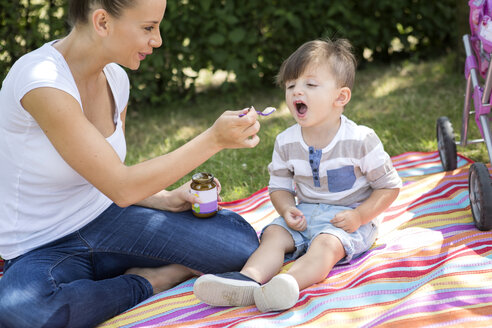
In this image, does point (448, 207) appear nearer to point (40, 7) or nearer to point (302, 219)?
point (302, 219)

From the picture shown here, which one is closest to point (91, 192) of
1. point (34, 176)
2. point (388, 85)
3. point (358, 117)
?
point (34, 176)

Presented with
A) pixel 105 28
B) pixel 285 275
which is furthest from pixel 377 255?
pixel 105 28

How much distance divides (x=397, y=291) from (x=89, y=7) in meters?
1.70

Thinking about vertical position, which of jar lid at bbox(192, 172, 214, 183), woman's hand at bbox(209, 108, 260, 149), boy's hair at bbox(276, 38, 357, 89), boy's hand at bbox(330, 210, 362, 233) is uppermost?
boy's hair at bbox(276, 38, 357, 89)

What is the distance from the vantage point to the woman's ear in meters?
2.23

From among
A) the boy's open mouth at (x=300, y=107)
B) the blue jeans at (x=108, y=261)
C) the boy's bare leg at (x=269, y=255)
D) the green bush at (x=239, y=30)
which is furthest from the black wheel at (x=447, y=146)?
the green bush at (x=239, y=30)

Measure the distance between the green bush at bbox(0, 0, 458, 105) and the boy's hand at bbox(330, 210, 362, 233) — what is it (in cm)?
293

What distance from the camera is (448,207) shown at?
3117 millimetres

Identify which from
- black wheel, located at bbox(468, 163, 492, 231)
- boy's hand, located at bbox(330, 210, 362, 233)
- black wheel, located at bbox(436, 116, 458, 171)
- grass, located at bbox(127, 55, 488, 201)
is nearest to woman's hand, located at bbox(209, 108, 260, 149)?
boy's hand, located at bbox(330, 210, 362, 233)

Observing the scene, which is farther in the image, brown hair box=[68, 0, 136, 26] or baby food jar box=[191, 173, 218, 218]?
baby food jar box=[191, 173, 218, 218]

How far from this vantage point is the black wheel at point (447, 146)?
3484 mm

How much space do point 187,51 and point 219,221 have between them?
303 cm

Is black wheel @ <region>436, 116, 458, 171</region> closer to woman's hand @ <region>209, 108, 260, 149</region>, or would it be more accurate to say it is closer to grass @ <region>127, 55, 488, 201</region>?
grass @ <region>127, 55, 488, 201</region>

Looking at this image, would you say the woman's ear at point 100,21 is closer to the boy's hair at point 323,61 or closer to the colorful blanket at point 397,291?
the boy's hair at point 323,61
